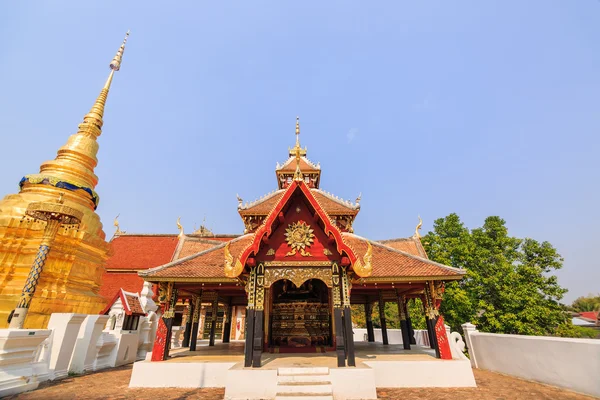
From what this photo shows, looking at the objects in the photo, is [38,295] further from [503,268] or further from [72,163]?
[503,268]

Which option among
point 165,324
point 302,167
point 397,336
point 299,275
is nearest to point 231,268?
point 299,275

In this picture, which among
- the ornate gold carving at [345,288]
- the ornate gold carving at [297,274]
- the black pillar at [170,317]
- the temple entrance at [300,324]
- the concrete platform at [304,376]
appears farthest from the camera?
the temple entrance at [300,324]

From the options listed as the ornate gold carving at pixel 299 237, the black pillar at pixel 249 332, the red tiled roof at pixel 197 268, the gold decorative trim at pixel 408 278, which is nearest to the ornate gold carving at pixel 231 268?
the black pillar at pixel 249 332

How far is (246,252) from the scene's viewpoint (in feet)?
24.6

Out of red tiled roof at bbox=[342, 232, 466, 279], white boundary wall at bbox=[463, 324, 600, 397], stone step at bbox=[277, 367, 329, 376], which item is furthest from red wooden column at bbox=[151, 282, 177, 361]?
white boundary wall at bbox=[463, 324, 600, 397]

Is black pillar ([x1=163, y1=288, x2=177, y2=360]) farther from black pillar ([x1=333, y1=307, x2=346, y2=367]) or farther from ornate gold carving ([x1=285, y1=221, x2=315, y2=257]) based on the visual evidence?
black pillar ([x1=333, y1=307, x2=346, y2=367])

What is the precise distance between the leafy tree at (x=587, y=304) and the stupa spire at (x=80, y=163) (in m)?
102

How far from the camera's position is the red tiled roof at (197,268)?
972 centimetres

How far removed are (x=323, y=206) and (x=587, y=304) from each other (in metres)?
96.4

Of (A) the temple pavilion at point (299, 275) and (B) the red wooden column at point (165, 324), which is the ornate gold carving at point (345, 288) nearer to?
(A) the temple pavilion at point (299, 275)

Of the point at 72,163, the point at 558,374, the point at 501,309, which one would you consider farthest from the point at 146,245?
the point at 501,309

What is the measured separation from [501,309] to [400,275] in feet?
58.7

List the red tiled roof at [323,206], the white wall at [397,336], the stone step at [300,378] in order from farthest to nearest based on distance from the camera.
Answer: the white wall at [397,336] → the red tiled roof at [323,206] → the stone step at [300,378]

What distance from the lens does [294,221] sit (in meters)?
8.39
